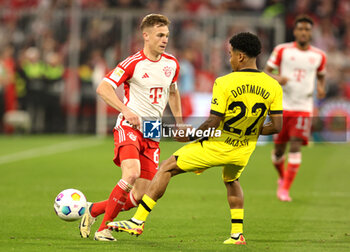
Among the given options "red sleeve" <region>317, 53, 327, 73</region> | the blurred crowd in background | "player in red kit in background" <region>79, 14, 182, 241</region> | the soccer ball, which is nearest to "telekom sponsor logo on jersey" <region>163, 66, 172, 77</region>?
"player in red kit in background" <region>79, 14, 182, 241</region>

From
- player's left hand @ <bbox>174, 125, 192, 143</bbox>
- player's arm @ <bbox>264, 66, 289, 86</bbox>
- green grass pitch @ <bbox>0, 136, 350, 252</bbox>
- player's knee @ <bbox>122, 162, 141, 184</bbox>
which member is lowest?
green grass pitch @ <bbox>0, 136, 350, 252</bbox>

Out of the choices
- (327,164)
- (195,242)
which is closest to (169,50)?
(327,164)

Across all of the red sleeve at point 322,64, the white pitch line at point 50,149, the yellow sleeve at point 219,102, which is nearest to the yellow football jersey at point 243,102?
the yellow sleeve at point 219,102

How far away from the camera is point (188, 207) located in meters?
9.27

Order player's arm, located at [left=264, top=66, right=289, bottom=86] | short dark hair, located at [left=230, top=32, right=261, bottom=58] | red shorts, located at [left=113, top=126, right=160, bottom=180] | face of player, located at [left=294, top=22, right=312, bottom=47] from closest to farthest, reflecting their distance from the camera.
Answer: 1. short dark hair, located at [left=230, top=32, right=261, bottom=58]
2. red shorts, located at [left=113, top=126, right=160, bottom=180]
3. player's arm, located at [left=264, top=66, right=289, bottom=86]
4. face of player, located at [left=294, top=22, right=312, bottom=47]

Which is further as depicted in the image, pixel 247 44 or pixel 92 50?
pixel 92 50

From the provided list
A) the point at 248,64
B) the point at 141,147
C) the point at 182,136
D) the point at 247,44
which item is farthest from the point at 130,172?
the point at 247,44

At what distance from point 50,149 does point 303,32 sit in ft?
30.1

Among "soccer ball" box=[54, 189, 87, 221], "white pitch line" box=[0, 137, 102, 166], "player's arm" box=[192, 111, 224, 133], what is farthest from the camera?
"white pitch line" box=[0, 137, 102, 166]

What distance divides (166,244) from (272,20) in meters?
15.7

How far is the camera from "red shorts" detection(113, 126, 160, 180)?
674 cm

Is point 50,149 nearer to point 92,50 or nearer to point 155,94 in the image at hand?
point 92,50

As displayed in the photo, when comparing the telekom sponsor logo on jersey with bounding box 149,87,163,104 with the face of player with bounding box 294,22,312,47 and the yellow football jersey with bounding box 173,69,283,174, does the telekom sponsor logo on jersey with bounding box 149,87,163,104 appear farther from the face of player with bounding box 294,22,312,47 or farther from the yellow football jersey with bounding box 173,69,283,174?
the face of player with bounding box 294,22,312,47

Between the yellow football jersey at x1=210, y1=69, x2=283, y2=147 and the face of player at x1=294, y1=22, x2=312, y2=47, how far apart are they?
3.99 m
